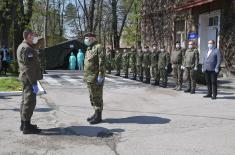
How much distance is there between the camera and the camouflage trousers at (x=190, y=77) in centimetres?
1452

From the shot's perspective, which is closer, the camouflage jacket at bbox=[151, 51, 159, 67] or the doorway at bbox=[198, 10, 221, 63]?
the camouflage jacket at bbox=[151, 51, 159, 67]

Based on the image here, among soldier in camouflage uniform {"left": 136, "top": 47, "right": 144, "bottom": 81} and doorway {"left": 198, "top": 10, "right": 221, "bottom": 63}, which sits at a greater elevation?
doorway {"left": 198, "top": 10, "right": 221, "bottom": 63}

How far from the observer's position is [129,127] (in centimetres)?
889

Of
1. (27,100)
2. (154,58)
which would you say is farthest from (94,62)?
(154,58)

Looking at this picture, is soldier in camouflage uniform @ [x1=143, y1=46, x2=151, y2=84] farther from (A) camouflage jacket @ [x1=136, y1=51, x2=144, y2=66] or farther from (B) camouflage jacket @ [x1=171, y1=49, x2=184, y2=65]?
(B) camouflage jacket @ [x1=171, y1=49, x2=184, y2=65]

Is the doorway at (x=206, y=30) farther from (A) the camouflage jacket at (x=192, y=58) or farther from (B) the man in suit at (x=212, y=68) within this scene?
(B) the man in suit at (x=212, y=68)

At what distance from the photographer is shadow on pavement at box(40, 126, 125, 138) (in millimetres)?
8258

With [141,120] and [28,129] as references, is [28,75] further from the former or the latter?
[141,120]

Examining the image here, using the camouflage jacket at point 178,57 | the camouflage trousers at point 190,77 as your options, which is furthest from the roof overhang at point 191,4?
the camouflage trousers at point 190,77

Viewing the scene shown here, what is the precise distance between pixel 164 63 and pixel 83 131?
342 inches

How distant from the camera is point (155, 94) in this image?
1470 cm

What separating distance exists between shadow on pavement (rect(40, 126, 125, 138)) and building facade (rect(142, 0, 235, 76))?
12.7 m

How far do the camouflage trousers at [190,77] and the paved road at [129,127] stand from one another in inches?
24.8

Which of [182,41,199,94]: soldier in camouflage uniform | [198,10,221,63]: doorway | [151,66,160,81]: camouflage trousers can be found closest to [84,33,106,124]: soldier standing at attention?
[182,41,199,94]: soldier in camouflage uniform
